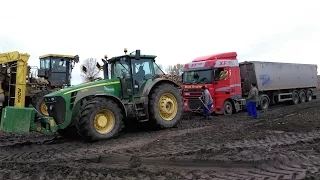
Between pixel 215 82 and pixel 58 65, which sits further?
pixel 58 65

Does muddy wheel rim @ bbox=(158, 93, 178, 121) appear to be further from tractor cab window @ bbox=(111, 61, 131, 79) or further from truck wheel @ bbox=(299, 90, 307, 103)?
truck wheel @ bbox=(299, 90, 307, 103)

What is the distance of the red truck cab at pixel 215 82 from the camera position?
14.6m

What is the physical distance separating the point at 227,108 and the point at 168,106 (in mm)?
5360

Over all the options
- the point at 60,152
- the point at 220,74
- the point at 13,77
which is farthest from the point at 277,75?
the point at 60,152

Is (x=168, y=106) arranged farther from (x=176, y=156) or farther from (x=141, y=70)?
(x=176, y=156)

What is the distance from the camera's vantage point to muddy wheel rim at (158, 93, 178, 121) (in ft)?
33.2

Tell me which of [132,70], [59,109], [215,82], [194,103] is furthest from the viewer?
[194,103]

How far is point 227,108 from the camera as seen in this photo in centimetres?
1495

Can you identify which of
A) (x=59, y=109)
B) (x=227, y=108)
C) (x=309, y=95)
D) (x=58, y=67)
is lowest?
(x=227, y=108)

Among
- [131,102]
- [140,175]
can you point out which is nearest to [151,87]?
[131,102]

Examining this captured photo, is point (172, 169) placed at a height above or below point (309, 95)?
below

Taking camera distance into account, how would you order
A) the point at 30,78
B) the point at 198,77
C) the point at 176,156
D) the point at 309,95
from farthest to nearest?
the point at 309,95 → the point at 198,77 → the point at 30,78 → the point at 176,156

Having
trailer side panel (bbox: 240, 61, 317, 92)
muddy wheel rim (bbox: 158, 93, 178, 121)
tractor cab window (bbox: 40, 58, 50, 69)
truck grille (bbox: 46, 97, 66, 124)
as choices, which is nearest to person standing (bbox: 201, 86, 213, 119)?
muddy wheel rim (bbox: 158, 93, 178, 121)

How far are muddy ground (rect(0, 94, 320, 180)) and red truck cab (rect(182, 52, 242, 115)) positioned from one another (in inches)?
208
